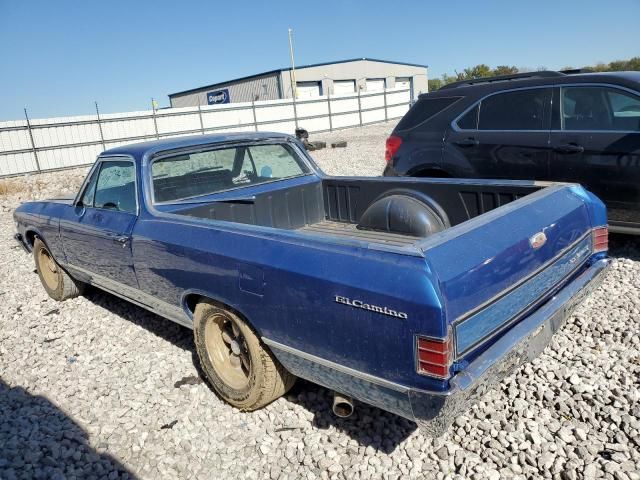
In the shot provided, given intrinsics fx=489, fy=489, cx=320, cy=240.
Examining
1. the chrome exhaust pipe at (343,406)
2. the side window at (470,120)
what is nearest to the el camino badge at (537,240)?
the chrome exhaust pipe at (343,406)

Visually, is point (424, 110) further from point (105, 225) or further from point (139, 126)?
point (139, 126)

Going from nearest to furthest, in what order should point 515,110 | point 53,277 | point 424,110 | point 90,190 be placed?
point 90,190
point 515,110
point 53,277
point 424,110

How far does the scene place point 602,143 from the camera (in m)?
4.47

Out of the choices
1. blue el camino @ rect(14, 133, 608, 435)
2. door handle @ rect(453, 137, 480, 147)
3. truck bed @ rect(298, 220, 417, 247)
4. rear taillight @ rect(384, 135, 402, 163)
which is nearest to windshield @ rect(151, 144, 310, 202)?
blue el camino @ rect(14, 133, 608, 435)

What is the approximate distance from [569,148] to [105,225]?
4.21 m

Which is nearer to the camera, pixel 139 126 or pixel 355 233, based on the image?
pixel 355 233

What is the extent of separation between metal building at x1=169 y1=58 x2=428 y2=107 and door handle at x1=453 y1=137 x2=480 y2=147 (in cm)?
2998

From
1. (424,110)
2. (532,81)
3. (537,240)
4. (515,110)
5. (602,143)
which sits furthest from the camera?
(424,110)

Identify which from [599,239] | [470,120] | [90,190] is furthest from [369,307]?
[470,120]

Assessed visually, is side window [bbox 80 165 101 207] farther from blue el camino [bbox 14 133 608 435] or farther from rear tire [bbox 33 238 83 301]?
rear tire [bbox 33 238 83 301]

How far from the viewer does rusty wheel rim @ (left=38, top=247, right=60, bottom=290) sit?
519 cm

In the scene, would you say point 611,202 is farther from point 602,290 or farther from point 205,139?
point 205,139

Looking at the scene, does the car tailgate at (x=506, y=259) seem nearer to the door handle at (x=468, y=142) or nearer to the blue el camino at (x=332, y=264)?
the blue el camino at (x=332, y=264)

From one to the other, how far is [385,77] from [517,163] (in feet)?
134
